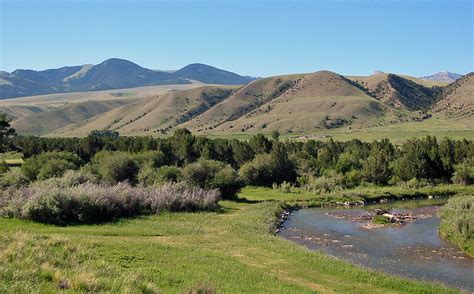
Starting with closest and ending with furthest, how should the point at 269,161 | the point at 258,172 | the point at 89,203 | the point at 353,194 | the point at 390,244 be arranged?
the point at 390,244 < the point at 89,203 < the point at 353,194 < the point at 258,172 < the point at 269,161

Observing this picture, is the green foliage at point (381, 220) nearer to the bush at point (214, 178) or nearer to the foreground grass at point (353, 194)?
the foreground grass at point (353, 194)

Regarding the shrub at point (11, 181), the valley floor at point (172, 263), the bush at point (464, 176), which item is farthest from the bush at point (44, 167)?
the bush at point (464, 176)

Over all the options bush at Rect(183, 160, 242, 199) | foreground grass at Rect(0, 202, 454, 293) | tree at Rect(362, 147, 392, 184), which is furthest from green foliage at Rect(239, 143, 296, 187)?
foreground grass at Rect(0, 202, 454, 293)

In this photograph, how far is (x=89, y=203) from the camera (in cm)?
4878

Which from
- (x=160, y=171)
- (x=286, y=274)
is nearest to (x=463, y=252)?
(x=286, y=274)

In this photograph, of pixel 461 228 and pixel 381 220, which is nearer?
pixel 461 228

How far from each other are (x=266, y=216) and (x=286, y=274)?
2871 cm

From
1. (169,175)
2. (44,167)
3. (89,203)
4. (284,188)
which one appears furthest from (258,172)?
(89,203)

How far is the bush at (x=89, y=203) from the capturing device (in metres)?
46.0

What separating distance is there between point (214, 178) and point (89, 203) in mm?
28213

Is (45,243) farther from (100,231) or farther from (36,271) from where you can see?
(100,231)

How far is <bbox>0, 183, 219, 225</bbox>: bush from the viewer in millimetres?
45969

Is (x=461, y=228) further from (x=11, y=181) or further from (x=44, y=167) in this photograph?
→ (x=44, y=167)

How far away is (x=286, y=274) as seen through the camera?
30.1 m
